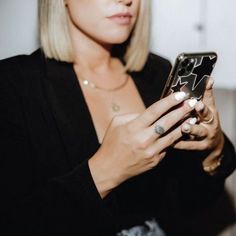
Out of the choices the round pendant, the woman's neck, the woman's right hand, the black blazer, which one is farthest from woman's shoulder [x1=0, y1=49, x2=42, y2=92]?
the woman's right hand

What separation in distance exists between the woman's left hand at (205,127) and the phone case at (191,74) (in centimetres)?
3

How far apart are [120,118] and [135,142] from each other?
0.22ft

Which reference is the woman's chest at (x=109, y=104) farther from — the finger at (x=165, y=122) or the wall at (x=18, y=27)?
the wall at (x=18, y=27)

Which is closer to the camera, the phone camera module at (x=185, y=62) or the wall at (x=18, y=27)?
the phone camera module at (x=185, y=62)

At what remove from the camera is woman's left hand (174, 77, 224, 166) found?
0.83 meters

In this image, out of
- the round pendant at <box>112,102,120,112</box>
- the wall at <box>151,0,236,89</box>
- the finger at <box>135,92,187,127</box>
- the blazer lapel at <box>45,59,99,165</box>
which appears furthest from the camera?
the wall at <box>151,0,236,89</box>

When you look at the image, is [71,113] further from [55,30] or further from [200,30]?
[200,30]

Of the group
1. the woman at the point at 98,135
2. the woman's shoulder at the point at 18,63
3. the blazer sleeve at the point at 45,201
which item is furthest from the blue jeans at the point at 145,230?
the woman's shoulder at the point at 18,63

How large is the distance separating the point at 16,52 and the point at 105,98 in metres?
0.55

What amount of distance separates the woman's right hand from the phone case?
0.15ft

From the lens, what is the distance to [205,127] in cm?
90

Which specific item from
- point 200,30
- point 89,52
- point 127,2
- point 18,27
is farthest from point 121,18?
point 18,27

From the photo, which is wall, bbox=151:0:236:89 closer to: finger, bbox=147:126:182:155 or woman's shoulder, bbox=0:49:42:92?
woman's shoulder, bbox=0:49:42:92

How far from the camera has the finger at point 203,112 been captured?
79 centimetres
